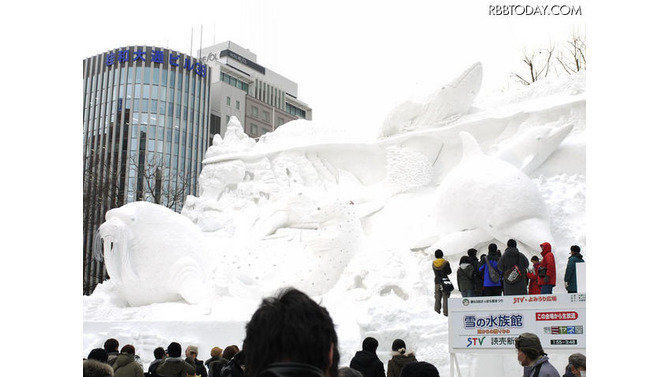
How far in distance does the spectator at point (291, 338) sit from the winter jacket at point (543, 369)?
6.06ft

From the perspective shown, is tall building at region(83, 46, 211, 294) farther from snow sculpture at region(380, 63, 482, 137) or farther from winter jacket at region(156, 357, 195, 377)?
winter jacket at region(156, 357, 195, 377)

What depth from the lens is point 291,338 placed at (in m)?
1.41

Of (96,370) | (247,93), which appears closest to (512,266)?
(96,370)

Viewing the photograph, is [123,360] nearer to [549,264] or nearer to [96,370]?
[96,370]

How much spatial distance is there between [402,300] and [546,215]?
2473 millimetres

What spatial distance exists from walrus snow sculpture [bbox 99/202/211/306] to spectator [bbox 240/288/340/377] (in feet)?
27.2

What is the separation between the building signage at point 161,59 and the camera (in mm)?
27516

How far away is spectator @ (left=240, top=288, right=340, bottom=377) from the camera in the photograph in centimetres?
140

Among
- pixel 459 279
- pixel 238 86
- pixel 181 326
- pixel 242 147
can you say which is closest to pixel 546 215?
pixel 459 279

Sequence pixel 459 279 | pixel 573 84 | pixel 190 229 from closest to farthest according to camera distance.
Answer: pixel 459 279 < pixel 190 229 < pixel 573 84

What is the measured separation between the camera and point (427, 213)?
1091 centimetres

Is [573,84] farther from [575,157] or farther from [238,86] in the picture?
[238,86]

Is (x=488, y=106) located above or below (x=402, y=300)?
above

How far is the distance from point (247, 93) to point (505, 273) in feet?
97.9
